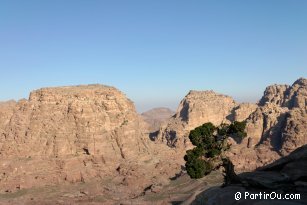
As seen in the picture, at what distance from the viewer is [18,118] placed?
160375 mm

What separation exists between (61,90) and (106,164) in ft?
132

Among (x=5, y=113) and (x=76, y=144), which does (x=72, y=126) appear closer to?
(x=76, y=144)

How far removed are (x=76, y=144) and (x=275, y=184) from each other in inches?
4894

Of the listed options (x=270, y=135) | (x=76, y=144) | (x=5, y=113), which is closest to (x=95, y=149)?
(x=76, y=144)

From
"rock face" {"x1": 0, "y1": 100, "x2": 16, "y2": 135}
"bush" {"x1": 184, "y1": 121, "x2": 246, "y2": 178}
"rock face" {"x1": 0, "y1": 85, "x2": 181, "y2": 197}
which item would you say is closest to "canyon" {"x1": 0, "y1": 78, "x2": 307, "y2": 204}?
"rock face" {"x1": 0, "y1": 100, "x2": 16, "y2": 135}

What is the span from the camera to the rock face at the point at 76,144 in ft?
469

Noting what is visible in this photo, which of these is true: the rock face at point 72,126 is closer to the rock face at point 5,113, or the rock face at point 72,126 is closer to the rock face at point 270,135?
the rock face at point 5,113

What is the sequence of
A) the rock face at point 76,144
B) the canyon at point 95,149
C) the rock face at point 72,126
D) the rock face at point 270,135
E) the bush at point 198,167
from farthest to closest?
the rock face at point 72,126, the rock face at point 270,135, the rock face at point 76,144, the canyon at point 95,149, the bush at point 198,167

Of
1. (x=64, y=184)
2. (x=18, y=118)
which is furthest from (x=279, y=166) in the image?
(x=18, y=118)

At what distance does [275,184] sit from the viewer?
4069 cm

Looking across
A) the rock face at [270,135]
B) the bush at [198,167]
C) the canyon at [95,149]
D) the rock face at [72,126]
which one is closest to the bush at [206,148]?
the bush at [198,167]

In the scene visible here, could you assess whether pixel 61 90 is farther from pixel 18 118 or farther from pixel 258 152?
pixel 258 152

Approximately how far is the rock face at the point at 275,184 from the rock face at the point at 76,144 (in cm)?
9284

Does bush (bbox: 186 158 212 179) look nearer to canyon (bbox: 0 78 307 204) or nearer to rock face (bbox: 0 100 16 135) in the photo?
canyon (bbox: 0 78 307 204)
